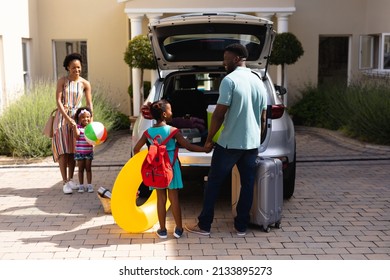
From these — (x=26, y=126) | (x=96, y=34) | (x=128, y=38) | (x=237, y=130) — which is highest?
(x=96, y=34)

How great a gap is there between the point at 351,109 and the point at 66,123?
660 cm

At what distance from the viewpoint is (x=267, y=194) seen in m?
5.45

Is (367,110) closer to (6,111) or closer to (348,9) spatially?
(348,9)

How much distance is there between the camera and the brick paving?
16.3 feet

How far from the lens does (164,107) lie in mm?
5250

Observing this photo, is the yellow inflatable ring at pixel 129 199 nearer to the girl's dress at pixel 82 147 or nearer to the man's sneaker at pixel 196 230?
the man's sneaker at pixel 196 230

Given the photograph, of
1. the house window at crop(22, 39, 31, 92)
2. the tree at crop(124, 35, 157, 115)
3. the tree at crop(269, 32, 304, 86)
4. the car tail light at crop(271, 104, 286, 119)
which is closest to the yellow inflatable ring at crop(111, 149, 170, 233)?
the car tail light at crop(271, 104, 286, 119)

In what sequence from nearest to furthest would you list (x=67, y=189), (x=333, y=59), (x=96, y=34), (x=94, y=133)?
(x=94, y=133) < (x=67, y=189) < (x=96, y=34) < (x=333, y=59)

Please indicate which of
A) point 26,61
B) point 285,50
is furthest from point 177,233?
point 26,61

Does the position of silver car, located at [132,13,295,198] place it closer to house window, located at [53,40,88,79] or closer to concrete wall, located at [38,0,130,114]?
concrete wall, located at [38,0,130,114]

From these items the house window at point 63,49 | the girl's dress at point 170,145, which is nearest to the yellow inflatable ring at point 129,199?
the girl's dress at point 170,145

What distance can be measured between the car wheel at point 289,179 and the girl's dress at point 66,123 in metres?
2.73

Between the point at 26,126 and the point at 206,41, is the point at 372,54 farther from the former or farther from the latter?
the point at 26,126

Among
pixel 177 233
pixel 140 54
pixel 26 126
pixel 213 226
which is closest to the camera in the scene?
pixel 177 233
